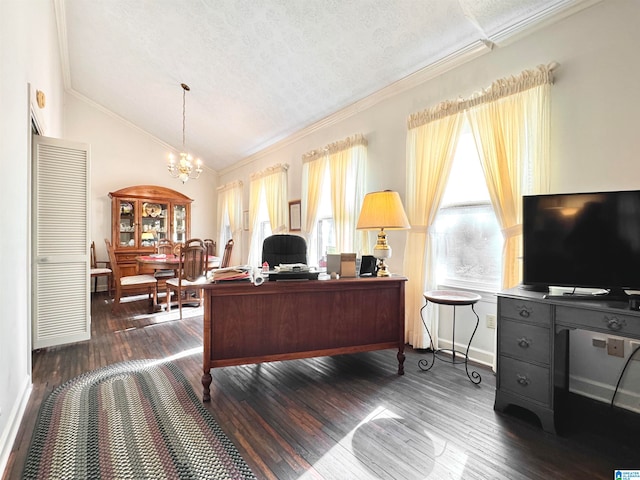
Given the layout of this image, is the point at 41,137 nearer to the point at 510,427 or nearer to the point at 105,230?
the point at 105,230

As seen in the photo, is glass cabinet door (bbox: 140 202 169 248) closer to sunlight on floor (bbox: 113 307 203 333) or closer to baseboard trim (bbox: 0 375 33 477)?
sunlight on floor (bbox: 113 307 203 333)

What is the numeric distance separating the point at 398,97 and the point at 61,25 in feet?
14.2

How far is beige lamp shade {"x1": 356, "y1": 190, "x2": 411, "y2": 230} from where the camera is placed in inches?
105

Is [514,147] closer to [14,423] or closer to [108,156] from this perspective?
[14,423]

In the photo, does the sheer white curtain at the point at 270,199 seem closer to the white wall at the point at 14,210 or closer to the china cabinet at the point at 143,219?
the china cabinet at the point at 143,219

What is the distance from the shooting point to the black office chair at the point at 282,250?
3508 mm

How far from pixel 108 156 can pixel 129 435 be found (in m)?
6.24

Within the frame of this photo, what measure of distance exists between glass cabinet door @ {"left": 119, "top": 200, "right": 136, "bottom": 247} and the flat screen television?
663 centimetres

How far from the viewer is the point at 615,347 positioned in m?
2.05

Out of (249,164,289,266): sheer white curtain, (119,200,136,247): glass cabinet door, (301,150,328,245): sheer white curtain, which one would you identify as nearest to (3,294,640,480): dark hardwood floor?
(301,150,328,245): sheer white curtain

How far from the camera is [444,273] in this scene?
123 inches

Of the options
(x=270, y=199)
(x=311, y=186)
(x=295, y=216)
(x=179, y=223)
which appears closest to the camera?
(x=311, y=186)

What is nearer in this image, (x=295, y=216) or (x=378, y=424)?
(x=378, y=424)

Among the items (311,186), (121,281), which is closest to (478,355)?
(311,186)
